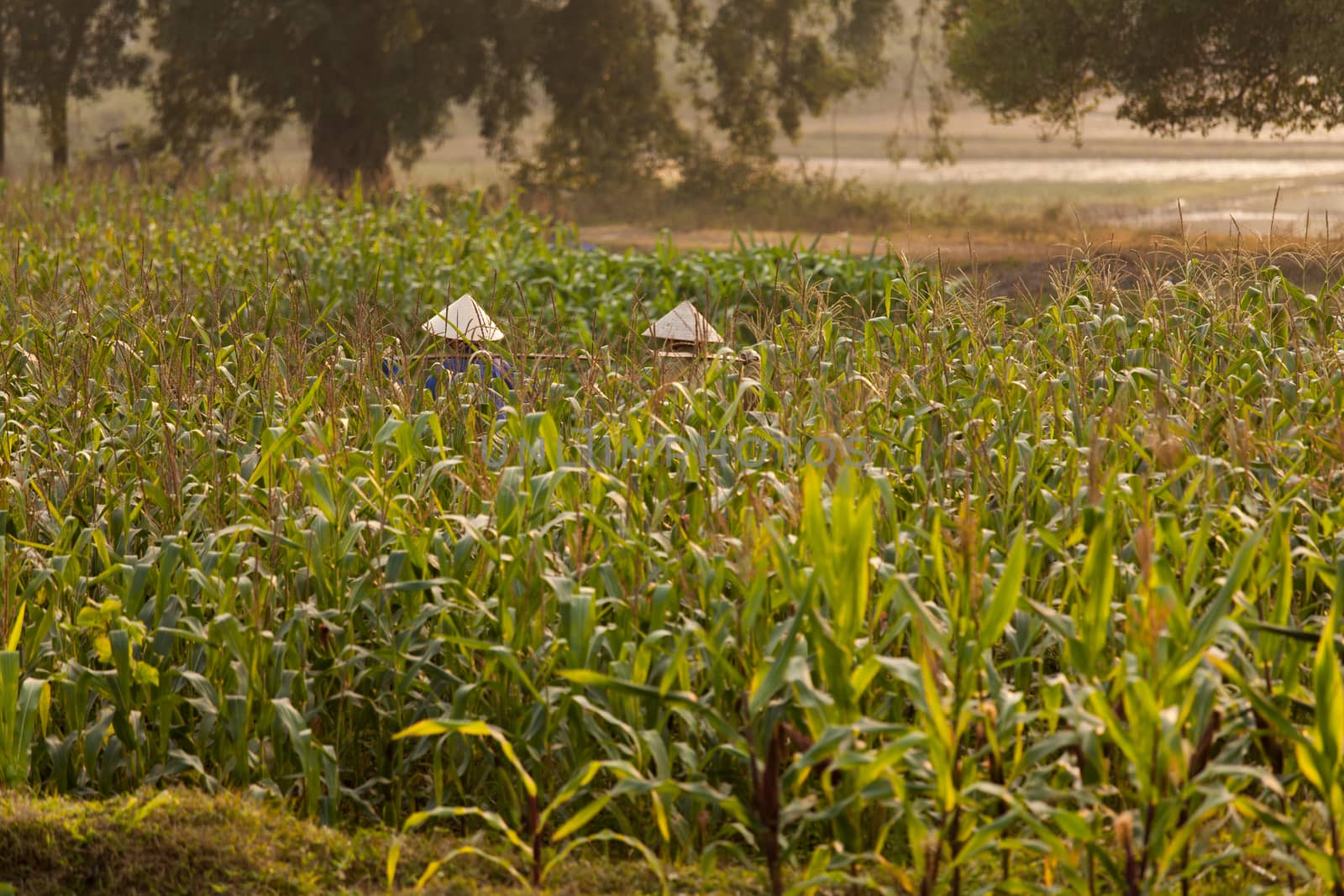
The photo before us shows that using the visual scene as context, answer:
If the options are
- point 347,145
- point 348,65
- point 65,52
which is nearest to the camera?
point 348,65

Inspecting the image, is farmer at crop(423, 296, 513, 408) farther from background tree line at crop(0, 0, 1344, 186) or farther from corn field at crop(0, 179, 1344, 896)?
background tree line at crop(0, 0, 1344, 186)

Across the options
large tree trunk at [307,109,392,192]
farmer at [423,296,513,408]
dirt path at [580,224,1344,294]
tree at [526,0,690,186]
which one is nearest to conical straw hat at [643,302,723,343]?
farmer at [423,296,513,408]

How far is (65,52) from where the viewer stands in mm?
27141

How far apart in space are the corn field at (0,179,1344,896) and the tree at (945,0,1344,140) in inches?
502

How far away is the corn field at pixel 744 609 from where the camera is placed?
130 inches

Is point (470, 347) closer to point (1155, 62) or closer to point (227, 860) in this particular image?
point (227, 860)

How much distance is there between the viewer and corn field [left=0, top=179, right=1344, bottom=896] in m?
3.29

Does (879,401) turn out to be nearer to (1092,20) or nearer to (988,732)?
(988,732)

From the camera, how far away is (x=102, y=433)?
562 centimetres

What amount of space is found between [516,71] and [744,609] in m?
23.2

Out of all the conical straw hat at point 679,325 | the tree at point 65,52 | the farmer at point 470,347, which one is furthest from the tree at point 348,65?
the conical straw hat at point 679,325

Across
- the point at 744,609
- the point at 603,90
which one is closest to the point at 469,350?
the point at 744,609

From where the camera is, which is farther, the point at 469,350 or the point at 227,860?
the point at 469,350

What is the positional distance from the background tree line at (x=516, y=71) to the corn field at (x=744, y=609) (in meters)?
14.6
